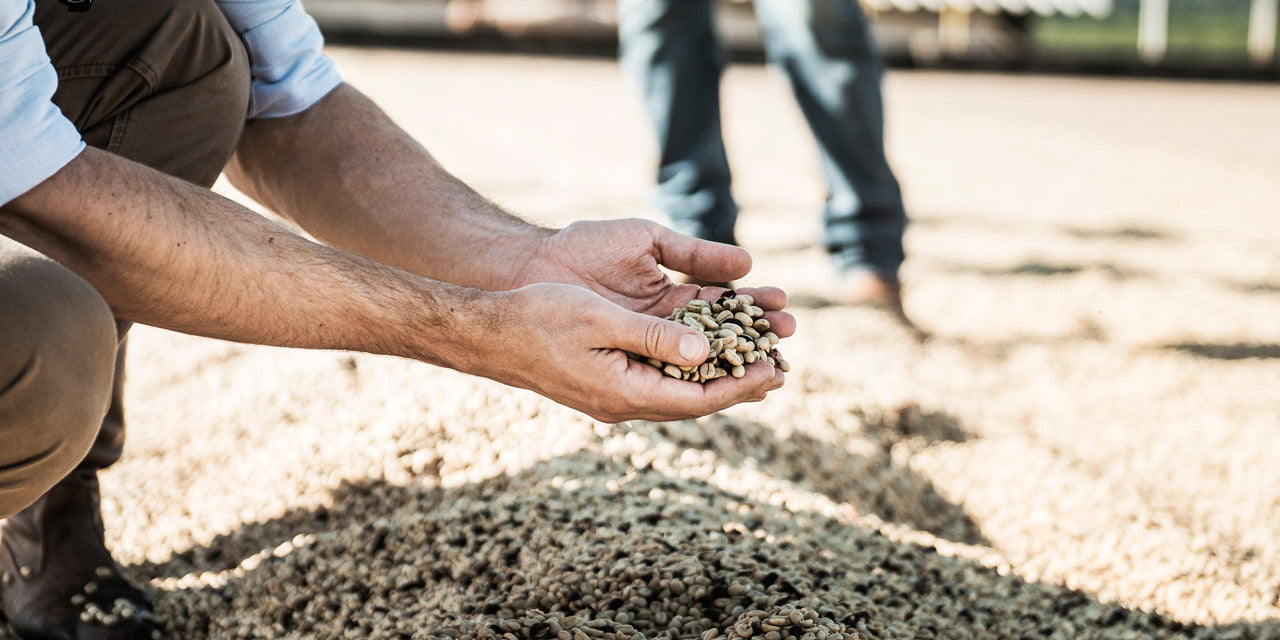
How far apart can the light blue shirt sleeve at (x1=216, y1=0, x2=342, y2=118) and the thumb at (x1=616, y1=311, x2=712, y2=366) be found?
2.61ft

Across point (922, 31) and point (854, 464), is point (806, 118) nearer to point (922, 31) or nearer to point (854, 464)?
point (854, 464)

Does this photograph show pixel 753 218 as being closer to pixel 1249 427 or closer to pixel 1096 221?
pixel 1096 221

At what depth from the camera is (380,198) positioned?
6.31ft

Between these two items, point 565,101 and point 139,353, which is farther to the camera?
point 565,101

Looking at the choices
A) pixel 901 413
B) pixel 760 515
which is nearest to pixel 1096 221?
pixel 901 413

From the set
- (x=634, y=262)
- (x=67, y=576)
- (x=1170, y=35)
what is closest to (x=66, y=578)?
(x=67, y=576)

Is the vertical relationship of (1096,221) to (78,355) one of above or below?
below

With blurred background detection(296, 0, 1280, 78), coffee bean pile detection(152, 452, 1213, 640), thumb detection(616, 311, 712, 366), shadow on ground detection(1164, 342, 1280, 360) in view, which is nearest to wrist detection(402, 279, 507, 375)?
thumb detection(616, 311, 712, 366)

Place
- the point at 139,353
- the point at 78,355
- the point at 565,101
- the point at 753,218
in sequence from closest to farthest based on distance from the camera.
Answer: the point at 78,355 → the point at 139,353 → the point at 753,218 → the point at 565,101

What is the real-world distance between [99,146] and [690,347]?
0.92m

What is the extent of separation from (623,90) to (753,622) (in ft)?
25.1

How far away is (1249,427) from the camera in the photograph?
9.32 ft

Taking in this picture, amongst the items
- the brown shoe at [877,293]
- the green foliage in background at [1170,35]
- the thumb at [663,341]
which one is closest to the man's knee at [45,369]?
the thumb at [663,341]

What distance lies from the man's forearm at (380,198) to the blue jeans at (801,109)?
1464mm
